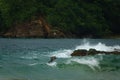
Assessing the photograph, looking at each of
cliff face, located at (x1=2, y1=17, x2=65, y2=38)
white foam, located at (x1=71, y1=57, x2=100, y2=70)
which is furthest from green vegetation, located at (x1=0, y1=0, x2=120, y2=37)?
white foam, located at (x1=71, y1=57, x2=100, y2=70)

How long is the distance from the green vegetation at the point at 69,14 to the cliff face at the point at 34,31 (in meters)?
2.29

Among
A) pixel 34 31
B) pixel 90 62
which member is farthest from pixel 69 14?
pixel 90 62

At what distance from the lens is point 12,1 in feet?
388

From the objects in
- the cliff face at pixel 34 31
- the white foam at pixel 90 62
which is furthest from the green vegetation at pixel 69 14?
the white foam at pixel 90 62

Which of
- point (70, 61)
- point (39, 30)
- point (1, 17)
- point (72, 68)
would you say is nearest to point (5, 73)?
point (72, 68)

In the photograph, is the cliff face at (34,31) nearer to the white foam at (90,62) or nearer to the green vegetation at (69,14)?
the green vegetation at (69,14)

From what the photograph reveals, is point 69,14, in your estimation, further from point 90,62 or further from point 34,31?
point 90,62

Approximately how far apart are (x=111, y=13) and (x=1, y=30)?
40134mm

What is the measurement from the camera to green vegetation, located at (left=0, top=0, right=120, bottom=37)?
116181mm

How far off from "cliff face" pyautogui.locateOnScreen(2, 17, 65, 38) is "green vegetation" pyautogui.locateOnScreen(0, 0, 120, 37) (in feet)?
7.52

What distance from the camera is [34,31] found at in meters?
111

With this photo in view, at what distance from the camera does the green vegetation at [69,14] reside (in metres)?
116

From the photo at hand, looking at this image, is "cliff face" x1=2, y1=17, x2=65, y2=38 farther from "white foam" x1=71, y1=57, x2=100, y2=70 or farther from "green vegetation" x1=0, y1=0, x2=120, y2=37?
"white foam" x1=71, y1=57, x2=100, y2=70

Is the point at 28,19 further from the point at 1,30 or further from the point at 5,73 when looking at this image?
the point at 5,73
